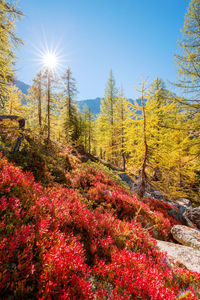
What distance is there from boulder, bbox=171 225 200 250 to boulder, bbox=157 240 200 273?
101cm

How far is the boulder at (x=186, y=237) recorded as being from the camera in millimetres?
5348

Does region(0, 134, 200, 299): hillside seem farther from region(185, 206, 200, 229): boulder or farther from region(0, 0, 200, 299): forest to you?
region(185, 206, 200, 229): boulder

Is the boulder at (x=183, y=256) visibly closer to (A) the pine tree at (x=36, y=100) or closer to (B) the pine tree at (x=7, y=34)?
(B) the pine tree at (x=7, y=34)

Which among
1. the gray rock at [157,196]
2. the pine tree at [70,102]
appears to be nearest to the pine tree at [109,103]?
the pine tree at [70,102]

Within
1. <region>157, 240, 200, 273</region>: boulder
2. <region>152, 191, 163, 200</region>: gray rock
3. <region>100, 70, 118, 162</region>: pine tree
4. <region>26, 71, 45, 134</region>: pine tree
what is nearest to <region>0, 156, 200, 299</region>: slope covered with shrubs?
<region>157, 240, 200, 273</region>: boulder

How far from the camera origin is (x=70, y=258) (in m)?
2.36

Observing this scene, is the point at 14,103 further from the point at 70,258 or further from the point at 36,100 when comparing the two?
the point at 70,258

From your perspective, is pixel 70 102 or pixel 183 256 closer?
pixel 183 256

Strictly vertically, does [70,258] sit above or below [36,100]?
below

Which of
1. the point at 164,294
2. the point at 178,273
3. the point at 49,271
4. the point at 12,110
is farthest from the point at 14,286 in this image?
the point at 12,110

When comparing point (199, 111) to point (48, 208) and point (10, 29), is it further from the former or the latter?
point (10, 29)

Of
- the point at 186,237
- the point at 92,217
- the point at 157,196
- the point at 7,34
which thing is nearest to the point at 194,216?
the point at 157,196

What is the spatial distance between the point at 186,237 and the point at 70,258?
570 cm

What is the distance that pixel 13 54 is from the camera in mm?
7906
